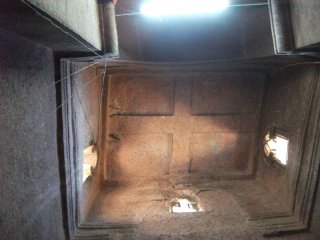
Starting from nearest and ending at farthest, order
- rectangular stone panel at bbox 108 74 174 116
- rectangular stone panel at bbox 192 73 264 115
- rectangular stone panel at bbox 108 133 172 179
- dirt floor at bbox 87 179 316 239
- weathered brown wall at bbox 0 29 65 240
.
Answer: weathered brown wall at bbox 0 29 65 240 → dirt floor at bbox 87 179 316 239 → rectangular stone panel at bbox 108 74 174 116 → rectangular stone panel at bbox 192 73 264 115 → rectangular stone panel at bbox 108 133 172 179

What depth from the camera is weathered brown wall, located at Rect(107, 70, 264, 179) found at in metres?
4.96

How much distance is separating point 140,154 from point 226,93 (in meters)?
2.08

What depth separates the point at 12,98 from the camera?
6.41 feet

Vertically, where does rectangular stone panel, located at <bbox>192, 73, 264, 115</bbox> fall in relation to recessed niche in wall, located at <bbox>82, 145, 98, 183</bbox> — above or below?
above

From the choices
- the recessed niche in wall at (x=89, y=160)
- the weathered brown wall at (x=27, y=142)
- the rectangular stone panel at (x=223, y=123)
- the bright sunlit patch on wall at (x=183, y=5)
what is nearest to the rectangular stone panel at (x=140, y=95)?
the rectangular stone panel at (x=223, y=123)

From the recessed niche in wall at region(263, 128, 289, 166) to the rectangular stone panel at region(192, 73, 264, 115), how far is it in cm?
63

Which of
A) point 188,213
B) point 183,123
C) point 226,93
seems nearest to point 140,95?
point 183,123

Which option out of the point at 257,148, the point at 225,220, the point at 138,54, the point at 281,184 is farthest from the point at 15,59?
the point at 257,148

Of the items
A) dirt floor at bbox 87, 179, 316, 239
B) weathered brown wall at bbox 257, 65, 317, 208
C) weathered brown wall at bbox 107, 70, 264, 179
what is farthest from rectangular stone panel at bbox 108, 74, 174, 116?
weathered brown wall at bbox 257, 65, 317, 208

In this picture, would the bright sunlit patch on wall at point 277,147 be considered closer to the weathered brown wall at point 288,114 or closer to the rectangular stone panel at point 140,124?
the weathered brown wall at point 288,114

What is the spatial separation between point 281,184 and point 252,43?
2.44m

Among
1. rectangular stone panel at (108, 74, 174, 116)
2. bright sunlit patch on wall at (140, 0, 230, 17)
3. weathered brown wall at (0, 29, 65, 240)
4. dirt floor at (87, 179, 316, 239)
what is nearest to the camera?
weathered brown wall at (0, 29, 65, 240)

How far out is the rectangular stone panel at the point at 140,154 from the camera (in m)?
5.15

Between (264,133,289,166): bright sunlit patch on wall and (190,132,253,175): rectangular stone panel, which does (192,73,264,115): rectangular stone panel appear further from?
(264,133,289,166): bright sunlit patch on wall
